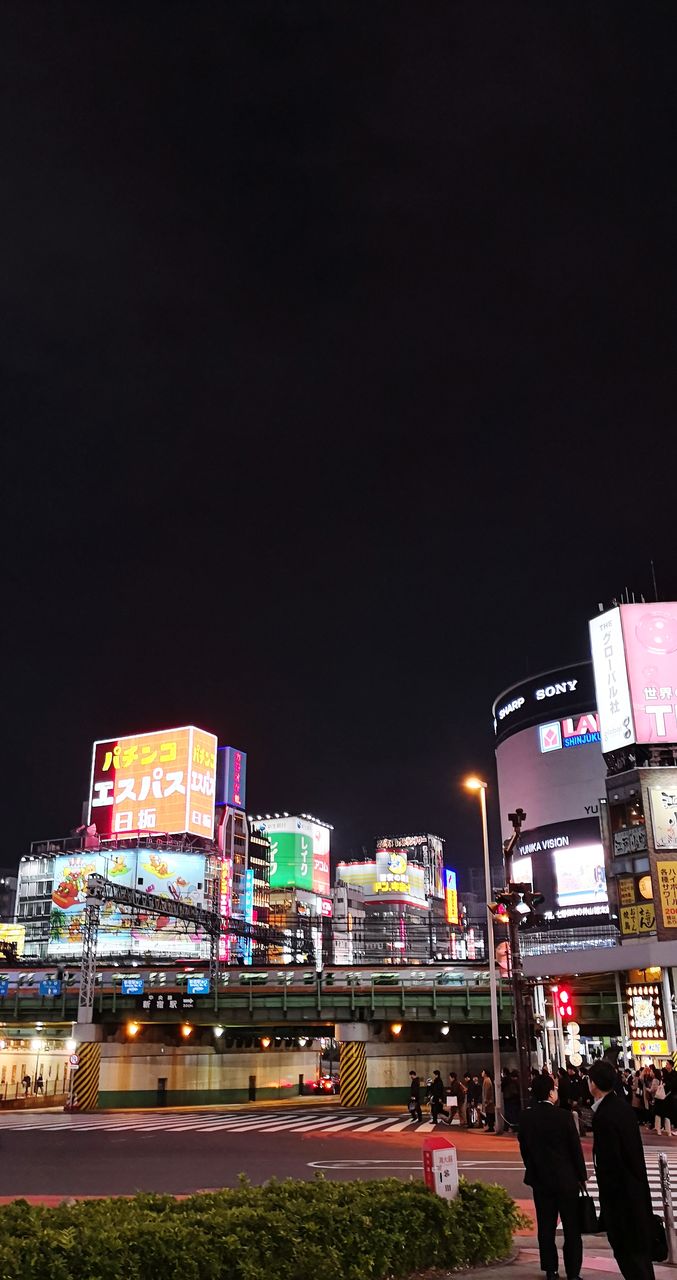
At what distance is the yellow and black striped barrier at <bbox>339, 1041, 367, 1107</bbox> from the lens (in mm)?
43875

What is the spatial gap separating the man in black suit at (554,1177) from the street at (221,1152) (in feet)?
21.8

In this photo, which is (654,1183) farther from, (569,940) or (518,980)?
(569,940)

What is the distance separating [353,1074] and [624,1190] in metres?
39.7

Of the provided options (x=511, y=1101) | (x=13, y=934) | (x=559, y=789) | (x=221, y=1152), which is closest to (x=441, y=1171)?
(x=221, y=1152)

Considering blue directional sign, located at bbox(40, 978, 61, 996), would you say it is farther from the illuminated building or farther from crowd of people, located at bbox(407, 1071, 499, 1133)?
the illuminated building

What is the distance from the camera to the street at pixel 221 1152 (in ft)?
61.2

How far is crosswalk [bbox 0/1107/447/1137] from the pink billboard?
22.4 meters

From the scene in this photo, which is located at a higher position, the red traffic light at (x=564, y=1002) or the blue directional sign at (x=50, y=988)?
the blue directional sign at (x=50, y=988)

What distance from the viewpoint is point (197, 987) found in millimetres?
45812

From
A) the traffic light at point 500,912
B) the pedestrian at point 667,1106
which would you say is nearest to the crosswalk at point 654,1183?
the pedestrian at point 667,1106

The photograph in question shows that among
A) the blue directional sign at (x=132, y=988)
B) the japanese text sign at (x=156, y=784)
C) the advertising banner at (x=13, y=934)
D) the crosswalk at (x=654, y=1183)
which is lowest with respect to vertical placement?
the crosswalk at (x=654, y=1183)

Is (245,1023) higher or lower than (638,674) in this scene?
lower

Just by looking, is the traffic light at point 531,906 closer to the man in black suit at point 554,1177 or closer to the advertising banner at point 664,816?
the man in black suit at point 554,1177

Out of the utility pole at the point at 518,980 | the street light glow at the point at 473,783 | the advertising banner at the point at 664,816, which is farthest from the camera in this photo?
the advertising banner at the point at 664,816
